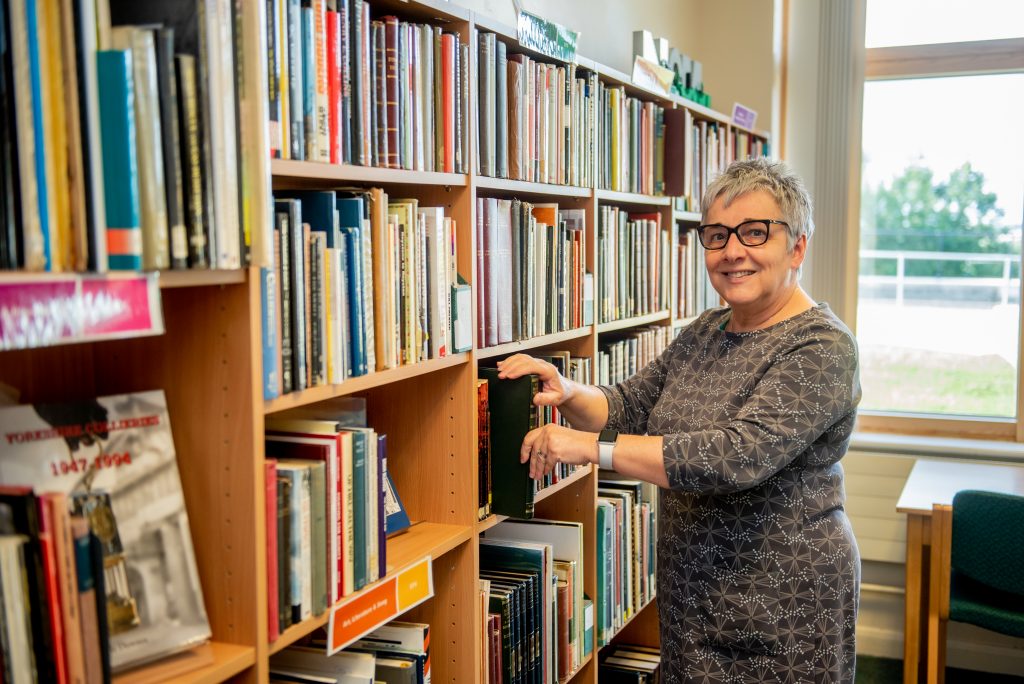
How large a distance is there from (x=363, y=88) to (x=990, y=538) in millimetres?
2384

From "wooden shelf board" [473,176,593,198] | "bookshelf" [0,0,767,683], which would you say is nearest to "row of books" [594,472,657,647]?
"bookshelf" [0,0,767,683]

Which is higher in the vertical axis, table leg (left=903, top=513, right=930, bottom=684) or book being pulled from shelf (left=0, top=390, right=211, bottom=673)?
book being pulled from shelf (left=0, top=390, right=211, bottom=673)

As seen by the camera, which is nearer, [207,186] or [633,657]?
[207,186]

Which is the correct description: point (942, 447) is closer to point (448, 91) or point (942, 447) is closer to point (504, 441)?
A: point (504, 441)

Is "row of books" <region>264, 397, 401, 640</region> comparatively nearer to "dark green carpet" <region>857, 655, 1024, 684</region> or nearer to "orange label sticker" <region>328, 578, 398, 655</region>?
"orange label sticker" <region>328, 578, 398, 655</region>

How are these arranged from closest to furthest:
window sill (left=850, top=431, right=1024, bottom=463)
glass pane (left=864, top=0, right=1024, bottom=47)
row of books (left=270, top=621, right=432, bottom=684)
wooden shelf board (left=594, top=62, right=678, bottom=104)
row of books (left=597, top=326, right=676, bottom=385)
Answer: row of books (left=270, top=621, right=432, bottom=684) < wooden shelf board (left=594, top=62, right=678, bottom=104) < row of books (left=597, top=326, right=676, bottom=385) < window sill (left=850, top=431, right=1024, bottom=463) < glass pane (left=864, top=0, right=1024, bottom=47)

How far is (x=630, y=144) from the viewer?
8.45 feet

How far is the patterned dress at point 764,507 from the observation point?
5.41 ft

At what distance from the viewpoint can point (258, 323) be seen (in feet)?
3.75

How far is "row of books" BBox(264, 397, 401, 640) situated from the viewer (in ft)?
4.05

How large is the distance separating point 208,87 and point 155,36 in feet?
0.25

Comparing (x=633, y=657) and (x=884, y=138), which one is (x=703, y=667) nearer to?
(x=633, y=657)

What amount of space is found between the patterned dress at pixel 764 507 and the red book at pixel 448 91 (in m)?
0.64

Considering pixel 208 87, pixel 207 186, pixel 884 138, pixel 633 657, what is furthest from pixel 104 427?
pixel 884 138
